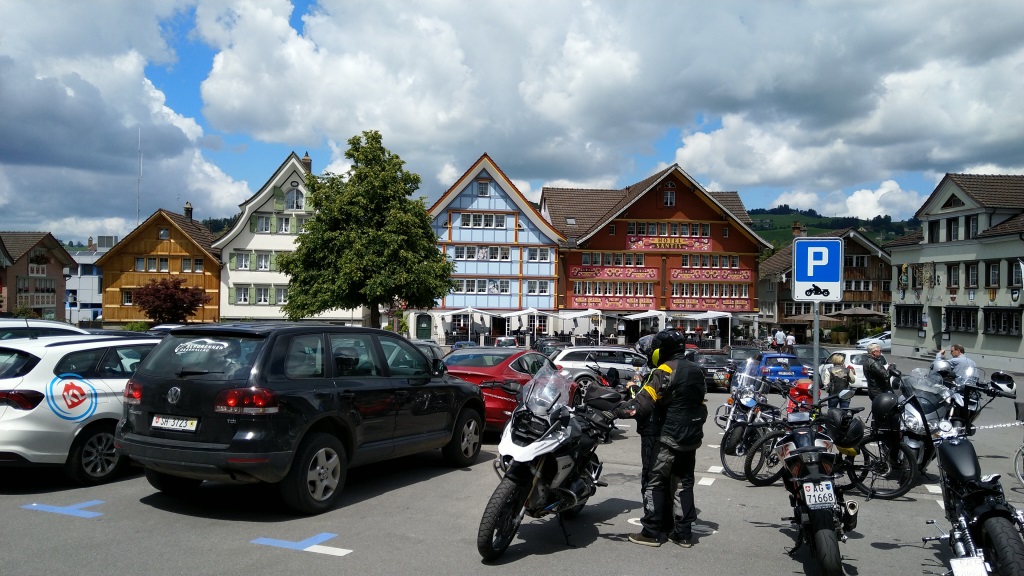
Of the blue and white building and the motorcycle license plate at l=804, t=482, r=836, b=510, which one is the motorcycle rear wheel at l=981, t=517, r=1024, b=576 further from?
the blue and white building

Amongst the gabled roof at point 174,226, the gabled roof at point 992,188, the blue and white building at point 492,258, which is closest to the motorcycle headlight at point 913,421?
the gabled roof at point 992,188

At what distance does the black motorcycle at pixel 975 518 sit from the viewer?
16.1 feet

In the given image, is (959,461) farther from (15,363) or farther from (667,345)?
(15,363)

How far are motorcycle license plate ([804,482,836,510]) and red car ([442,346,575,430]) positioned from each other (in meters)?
5.80

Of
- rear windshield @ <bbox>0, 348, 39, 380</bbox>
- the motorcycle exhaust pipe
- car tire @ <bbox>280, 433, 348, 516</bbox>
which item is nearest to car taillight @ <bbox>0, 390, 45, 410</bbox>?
rear windshield @ <bbox>0, 348, 39, 380</bbox>

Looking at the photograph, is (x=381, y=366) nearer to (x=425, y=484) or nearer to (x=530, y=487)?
(x=425, y=484)

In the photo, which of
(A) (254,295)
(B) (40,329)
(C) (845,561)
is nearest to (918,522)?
(C) (845,561)

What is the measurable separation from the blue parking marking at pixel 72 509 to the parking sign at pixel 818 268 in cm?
801

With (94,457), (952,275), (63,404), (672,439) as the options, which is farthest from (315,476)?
(952,275)

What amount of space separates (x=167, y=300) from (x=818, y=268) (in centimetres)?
4968

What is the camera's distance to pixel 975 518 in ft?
17.3

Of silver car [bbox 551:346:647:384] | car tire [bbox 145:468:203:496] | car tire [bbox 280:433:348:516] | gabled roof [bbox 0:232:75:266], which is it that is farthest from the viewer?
gabled roof [bbox 0:232:75:266]

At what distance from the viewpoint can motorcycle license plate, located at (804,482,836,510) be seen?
5.70 metres

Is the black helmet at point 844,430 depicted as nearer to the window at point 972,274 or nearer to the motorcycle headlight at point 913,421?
the motorcycle headlight at point 913,421
